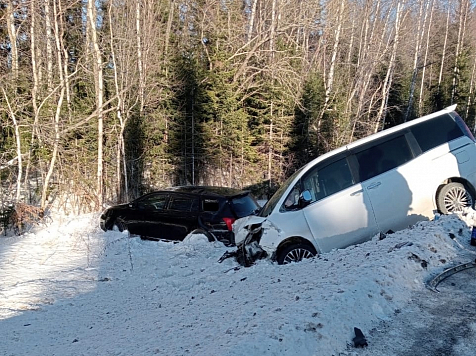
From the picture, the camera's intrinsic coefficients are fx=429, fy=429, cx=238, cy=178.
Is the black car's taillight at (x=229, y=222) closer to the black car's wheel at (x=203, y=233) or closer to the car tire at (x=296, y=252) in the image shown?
the black car's wheel at (x=203, y=233)

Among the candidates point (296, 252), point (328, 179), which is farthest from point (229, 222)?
point (328, 179)

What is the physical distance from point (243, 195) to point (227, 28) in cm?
1675

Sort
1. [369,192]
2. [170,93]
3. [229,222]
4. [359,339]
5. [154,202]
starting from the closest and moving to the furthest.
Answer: [359,339] → [369,192] → [229,222] → [154,202] → [170,93]

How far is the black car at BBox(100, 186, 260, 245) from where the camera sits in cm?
1036

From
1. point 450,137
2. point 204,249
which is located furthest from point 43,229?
point 450,137

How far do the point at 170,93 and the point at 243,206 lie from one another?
13.3 m

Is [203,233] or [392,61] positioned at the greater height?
[392,61]

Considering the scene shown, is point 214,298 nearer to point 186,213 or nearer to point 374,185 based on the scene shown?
point 374,185

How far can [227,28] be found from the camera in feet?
82.0

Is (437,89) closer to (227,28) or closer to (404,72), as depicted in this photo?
(404,72)

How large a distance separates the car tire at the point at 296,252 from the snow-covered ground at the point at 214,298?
35cm

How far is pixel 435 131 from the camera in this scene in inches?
309

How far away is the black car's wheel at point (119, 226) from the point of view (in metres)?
12.0

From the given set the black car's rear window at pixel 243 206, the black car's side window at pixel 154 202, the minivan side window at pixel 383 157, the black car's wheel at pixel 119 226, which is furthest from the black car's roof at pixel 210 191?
the minivan side window at pixel 383 157
